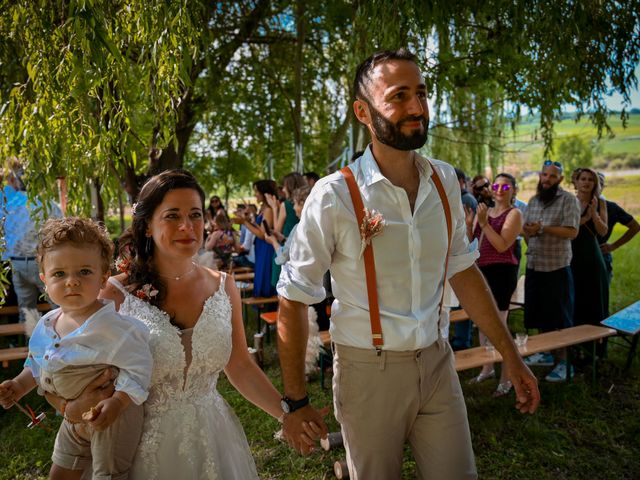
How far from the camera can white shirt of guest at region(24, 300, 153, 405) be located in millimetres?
1872

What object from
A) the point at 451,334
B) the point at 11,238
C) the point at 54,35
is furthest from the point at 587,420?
the point at 11,238

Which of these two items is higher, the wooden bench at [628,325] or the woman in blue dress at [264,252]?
the woman in blue dress at [264,252]

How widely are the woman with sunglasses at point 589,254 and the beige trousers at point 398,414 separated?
4.31 m

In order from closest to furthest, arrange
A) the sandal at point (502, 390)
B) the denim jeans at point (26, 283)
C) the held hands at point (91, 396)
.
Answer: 1. the held hands at point (91, 396)
2. the sandal at point (502, 390)
3. the denim jeans at point (26, 283)

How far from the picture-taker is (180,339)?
218 cm

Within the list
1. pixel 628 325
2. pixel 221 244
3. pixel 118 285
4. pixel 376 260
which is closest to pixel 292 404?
pixel 376 260

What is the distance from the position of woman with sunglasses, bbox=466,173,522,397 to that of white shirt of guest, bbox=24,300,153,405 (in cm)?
383

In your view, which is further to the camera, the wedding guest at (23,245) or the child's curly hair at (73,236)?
the wedding guest at (23,245)

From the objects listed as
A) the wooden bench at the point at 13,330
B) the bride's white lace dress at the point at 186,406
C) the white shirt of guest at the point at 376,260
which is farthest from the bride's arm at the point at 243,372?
the wooden bench at the point at 13,330

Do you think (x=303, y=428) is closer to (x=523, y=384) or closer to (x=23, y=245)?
(x=523, y=384)

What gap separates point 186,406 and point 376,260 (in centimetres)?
97

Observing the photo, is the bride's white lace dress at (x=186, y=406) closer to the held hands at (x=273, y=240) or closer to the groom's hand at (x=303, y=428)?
the groom's hand at (x=303, y=428)

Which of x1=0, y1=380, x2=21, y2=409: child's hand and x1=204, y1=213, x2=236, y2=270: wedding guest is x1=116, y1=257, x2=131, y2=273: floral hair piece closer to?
x1=0, y1=380, x2=21, y2=409: child's hand

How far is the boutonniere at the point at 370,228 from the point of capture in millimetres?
2098
